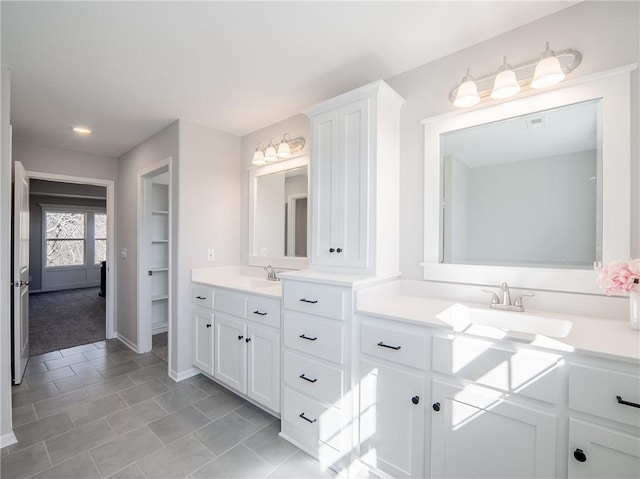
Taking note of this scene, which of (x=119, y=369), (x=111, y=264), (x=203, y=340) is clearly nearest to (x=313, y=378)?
(x=203, y=340)

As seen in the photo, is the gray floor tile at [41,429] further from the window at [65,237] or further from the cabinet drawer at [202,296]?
the window at [65,237]

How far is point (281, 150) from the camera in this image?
267 cm

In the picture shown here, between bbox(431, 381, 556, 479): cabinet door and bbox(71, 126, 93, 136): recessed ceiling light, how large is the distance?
3.87 m

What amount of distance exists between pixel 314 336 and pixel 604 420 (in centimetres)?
129

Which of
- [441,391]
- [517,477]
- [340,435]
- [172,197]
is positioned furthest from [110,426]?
[517,477]

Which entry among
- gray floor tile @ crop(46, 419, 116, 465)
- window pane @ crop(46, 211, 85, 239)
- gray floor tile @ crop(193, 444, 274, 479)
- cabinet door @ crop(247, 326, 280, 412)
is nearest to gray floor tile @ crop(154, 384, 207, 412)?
gray floor tile @ crop(46, 419, 116, 465)

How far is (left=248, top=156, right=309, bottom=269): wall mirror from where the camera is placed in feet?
9.07

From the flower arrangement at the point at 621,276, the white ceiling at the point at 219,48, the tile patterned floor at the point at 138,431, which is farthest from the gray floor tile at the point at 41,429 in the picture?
the flower arrangement at the point at 621,276

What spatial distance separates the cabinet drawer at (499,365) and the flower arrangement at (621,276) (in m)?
0.42

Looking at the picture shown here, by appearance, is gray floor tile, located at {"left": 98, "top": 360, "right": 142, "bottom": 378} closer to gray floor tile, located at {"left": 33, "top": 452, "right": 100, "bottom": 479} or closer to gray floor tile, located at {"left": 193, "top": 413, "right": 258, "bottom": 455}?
gray floor tile, located at {"left": 33, "top": 452, "right": 100, "bottom": 479}

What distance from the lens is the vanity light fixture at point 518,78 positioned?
1.43 metres

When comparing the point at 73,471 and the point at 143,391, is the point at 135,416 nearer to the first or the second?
the point at 143,391

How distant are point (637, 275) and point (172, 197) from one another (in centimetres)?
327

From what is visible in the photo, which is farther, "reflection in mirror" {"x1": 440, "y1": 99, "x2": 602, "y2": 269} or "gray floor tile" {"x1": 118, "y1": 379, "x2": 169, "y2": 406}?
"gray floor tile" {"x1": 118, "y1": 379, "x2": 169, "y2": 406}
